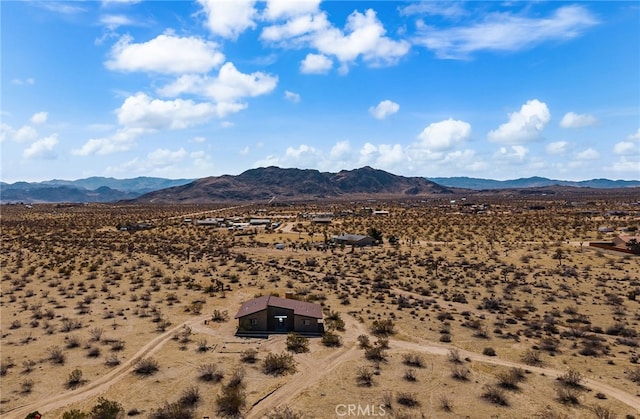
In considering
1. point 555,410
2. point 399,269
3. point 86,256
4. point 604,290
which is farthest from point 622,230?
point 86,256

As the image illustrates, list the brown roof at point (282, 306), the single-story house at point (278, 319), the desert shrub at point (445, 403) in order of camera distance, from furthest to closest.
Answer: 1. the brown roof at point (282, 306)
2. the single-story house at point (278, 319)
3. the desert shrub at point (445, 403)

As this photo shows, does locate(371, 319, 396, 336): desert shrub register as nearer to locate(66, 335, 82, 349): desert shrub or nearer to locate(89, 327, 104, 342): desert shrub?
locate(89, 327, 104, 342): desert shrub

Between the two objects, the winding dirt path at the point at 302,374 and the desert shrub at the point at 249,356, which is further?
the desert shrub at the point at 249,356

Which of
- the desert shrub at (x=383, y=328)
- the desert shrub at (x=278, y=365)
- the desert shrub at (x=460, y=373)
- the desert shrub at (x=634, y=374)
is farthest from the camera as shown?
the desert shrub at (x=383, y=328)

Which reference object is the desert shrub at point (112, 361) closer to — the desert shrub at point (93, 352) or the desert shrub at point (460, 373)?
the desert shrub at point (93, 352)

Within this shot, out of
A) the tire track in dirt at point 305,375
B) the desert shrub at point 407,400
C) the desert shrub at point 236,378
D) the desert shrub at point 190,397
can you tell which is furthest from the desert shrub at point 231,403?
the desert shrub at point 407,400

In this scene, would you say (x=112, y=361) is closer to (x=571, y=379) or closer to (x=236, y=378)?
(x=236, y=378)
